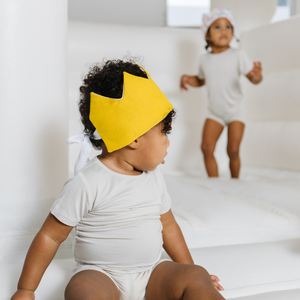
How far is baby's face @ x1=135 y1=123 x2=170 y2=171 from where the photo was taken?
66 centimetres

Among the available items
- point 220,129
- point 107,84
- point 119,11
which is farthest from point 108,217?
point 119,11

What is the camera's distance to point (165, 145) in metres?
0.68

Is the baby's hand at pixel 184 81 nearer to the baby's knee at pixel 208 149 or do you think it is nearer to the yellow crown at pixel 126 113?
the baby's knee at pixel 208 149

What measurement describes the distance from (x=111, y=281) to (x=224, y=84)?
1.52 m

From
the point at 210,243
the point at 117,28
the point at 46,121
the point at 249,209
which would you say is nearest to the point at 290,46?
the point at 117,28

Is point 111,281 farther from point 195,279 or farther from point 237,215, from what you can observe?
point 237,215

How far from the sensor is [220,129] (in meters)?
1.96

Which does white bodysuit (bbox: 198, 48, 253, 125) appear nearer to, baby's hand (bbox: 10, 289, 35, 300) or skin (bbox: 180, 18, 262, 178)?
skin (bbox: 180, 18, 262, 178)

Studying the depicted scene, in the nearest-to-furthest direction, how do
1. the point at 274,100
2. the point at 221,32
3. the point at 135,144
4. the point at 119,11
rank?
the point at 135,144, the point at 221,32, the point at 274,100, the point at 119,11

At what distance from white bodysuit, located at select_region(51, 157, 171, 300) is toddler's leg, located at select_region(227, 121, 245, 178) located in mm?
1232

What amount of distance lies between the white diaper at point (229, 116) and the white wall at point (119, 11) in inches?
84.0

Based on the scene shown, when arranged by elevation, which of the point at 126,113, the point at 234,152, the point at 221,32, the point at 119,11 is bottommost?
the point at 234,152

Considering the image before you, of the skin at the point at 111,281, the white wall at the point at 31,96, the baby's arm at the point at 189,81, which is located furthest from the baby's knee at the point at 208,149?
the skin at the point at 111,281

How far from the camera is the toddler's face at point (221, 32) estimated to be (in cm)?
192
